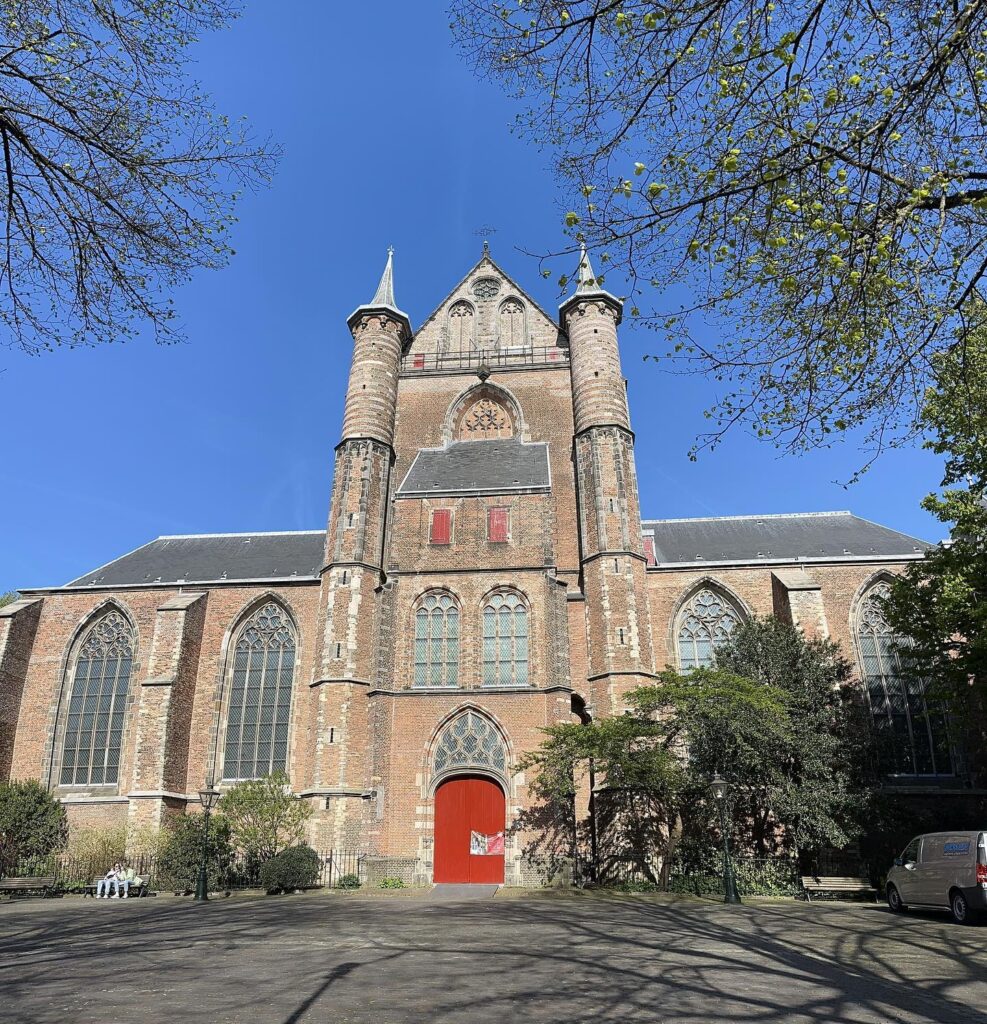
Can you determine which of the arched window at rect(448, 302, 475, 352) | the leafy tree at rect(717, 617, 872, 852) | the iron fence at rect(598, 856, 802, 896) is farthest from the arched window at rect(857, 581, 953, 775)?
the arched window at rect(448, 302, 475, 352)

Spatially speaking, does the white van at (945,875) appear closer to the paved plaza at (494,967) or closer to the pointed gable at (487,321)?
the paved plaza at (494,967)

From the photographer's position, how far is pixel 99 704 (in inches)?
953

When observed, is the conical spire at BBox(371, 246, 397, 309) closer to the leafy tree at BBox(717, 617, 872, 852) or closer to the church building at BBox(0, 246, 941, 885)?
the church building at BBox(0, 246, 941, 885)

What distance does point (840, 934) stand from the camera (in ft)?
33.4

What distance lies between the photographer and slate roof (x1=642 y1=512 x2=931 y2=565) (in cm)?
2514

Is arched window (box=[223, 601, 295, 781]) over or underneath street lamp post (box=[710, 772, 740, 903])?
over

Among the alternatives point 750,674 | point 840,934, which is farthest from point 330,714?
point 840,934

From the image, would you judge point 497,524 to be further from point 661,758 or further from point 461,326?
point 461,326

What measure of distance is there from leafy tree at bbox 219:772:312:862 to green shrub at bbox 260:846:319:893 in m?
1.26

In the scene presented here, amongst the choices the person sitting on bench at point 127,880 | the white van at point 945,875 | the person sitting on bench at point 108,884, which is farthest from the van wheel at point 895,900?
the person sitting on bench at point 108,884

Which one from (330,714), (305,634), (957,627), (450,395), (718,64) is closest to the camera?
(718,64)

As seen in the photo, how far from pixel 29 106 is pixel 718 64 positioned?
16.6 ft

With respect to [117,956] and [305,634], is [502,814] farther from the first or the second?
[117,956]

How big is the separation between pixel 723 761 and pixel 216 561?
62.5 ft
